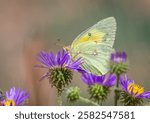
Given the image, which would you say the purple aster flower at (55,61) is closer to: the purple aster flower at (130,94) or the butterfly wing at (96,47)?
the butterfly wing at (96,47)

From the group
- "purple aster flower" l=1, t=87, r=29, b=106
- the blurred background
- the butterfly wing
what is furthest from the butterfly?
the blurred background

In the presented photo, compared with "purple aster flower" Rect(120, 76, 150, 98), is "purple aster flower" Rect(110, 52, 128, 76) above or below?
above

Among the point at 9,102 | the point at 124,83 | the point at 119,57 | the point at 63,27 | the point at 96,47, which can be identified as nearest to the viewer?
the point at 9,102

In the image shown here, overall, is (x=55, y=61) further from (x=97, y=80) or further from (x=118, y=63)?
(x=118, y=63)

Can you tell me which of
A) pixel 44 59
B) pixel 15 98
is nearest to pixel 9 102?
pixel 15 98

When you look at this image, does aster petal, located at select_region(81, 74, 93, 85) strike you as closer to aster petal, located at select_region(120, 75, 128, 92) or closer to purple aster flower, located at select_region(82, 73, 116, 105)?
purple aster flower, located at select_region(82, 73, 116, 105)

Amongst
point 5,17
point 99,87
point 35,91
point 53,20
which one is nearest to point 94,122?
point 99,87
